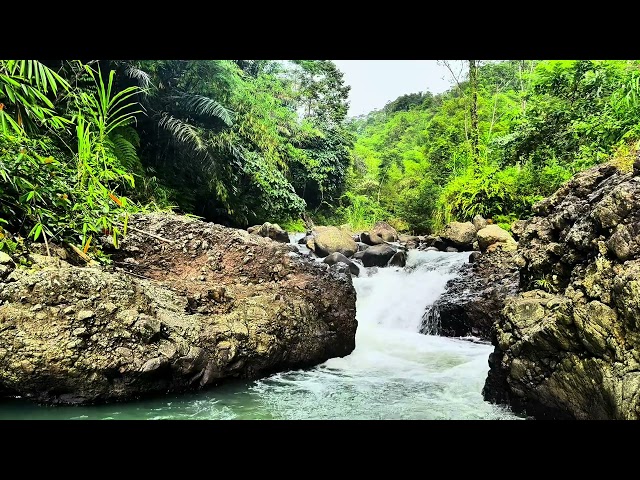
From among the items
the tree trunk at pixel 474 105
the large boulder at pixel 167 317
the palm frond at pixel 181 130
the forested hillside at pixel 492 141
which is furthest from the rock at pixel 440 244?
the palm frond at pixel 181 130

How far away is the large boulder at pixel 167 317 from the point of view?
6.29 feet

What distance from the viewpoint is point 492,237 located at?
5.70 metres

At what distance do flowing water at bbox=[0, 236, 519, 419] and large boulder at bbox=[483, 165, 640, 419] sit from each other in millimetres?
296

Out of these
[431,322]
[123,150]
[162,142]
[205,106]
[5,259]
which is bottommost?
[431,322]

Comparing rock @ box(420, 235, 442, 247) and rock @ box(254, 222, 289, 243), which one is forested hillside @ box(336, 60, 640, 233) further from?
rock @ box(254, 222, 289, 243)

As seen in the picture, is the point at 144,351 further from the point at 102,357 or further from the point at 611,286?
the point at 611,286

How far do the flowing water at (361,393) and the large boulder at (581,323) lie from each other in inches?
11.7

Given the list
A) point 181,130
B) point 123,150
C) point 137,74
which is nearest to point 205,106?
point 181,130

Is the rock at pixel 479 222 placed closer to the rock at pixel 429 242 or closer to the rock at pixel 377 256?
the rock at pixel 429 242

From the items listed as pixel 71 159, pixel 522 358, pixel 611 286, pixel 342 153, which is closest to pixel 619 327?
pixel 611 286

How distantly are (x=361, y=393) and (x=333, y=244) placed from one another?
16.3ft

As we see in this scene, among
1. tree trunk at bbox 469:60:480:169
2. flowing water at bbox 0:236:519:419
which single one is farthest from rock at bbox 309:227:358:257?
tree trunk at bbox 469:60:480:169

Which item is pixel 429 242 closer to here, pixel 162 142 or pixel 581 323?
pixel 162 142
